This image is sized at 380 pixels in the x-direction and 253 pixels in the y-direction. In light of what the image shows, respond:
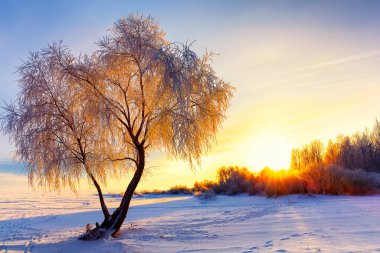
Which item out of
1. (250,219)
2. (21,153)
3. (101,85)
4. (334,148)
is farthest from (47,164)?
(334,148)

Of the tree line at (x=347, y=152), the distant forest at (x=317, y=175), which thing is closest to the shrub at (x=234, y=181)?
the distant forest at (x=317, y=175)

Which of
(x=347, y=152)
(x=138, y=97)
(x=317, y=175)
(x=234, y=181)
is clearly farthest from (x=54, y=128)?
(x=347, y=152)

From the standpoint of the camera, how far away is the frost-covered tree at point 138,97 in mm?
11852

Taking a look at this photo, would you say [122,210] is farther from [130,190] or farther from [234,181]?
[234,181]

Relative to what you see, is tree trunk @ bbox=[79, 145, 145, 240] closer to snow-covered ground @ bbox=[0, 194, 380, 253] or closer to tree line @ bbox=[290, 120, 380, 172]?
snow-covered ground @ bbox=[0, 194, 380, 253]

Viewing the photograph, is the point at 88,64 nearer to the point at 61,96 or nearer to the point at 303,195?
the point at 61,96

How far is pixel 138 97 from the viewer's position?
13.0 meters

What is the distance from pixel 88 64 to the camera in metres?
13.0

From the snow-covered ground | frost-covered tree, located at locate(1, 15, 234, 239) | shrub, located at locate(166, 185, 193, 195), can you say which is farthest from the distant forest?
frost-covered tree, located at locate(1, 15, 234, 239)

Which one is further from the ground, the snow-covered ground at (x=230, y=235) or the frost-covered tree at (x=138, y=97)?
the frost-covered tree at (x=138, y=97)

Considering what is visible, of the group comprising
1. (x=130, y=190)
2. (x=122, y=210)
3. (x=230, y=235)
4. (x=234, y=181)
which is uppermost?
(x=234, y=181)

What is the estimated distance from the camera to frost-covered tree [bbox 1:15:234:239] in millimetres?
11852

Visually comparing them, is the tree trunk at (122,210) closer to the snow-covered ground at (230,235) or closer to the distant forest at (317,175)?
the snow-covered ground at (230,235)

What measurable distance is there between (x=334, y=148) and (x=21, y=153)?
4723cm
